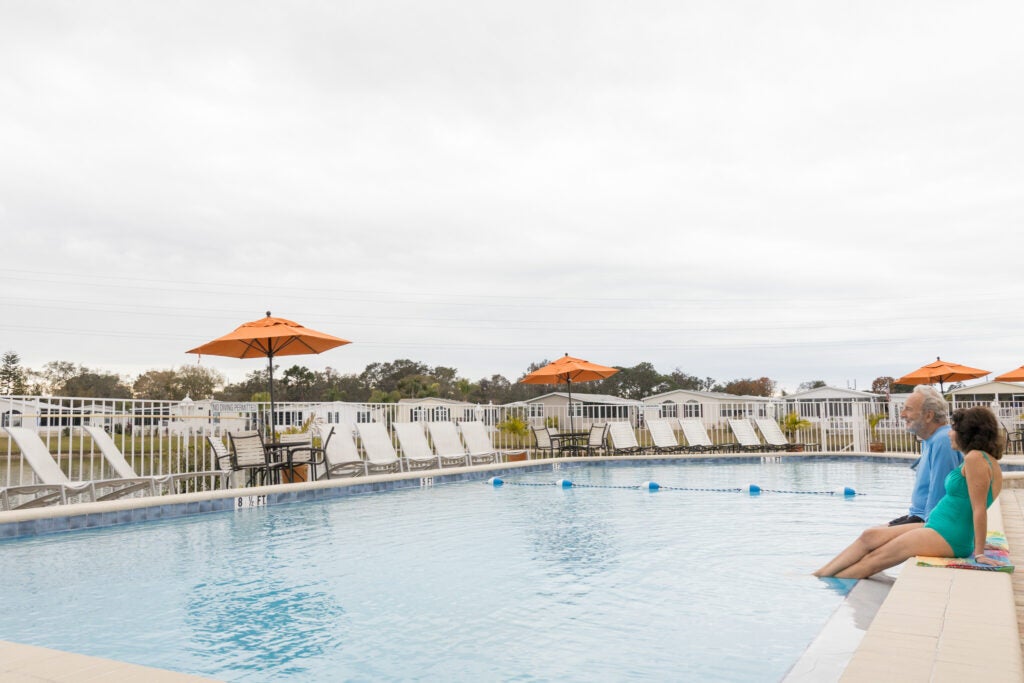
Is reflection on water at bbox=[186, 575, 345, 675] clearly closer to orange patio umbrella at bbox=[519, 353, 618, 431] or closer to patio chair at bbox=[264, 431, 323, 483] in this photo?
patio chair at bbox=[264, 431, 323, 483]

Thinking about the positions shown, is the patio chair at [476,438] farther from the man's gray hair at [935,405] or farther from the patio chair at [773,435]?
the man's gray hair at [935,405]

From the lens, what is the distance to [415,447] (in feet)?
39.5

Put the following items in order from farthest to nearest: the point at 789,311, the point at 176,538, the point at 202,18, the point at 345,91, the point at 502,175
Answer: the point at 789,311 → the point at 502,175 → the point at 345,91 → the point at 202,18 → the point at 176,538

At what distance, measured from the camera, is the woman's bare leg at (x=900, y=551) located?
3795 millimetres

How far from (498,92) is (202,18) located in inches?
219

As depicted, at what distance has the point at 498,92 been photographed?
49.3 ft

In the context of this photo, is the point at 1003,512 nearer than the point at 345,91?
Yes

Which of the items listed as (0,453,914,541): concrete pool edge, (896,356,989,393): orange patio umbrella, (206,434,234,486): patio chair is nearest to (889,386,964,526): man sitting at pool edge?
(0,453,914,541): concrete pool edge

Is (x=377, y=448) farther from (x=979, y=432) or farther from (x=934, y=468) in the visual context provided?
(x=979, y=432)

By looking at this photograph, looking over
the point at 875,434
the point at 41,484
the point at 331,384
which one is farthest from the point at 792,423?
the point at 331,384

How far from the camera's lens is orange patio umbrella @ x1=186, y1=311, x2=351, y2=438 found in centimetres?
955

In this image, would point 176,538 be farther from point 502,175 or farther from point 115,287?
point 115,287

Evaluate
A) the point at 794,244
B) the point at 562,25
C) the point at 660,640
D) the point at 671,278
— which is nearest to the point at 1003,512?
the point at 660,640

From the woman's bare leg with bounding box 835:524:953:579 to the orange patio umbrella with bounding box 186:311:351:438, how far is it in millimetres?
7236
